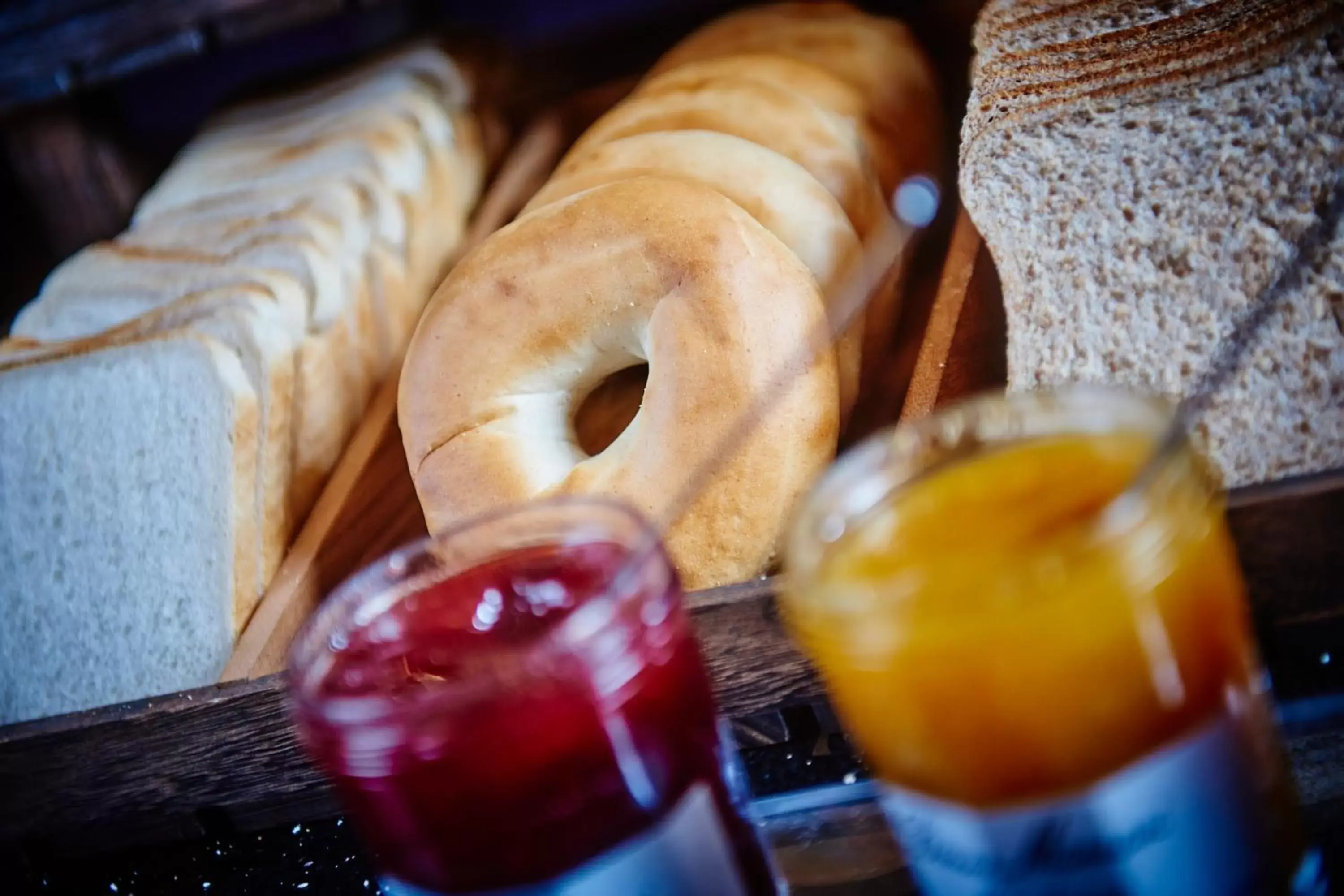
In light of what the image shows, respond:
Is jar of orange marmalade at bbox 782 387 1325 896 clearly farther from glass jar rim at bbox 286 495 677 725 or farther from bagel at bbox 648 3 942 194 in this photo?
bagel at bbox 648 3 942 194

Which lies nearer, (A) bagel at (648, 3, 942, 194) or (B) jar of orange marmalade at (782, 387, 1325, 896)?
(B) jar of orange marmalade at (782, 387, 1325, 896)

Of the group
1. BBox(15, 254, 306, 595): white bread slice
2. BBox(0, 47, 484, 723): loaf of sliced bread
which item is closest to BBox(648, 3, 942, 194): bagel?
BBox(0, 47, 484, 723): loaf of sliced bread

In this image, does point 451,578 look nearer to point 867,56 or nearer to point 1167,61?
point 1167,61

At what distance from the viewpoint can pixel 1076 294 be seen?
0.89 m

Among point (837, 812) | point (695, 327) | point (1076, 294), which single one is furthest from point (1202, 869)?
point (695, 327)

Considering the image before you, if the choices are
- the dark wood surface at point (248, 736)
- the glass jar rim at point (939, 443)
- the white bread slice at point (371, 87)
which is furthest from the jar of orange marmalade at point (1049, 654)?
the white bread slice at point (371, 87)

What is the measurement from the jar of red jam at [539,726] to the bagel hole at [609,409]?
0.60 metres

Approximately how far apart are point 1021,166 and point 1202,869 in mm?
566

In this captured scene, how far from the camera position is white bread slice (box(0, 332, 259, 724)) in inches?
45.5

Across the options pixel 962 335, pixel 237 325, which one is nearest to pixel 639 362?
pixel 962 335

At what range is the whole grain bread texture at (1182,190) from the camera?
30.0 inches

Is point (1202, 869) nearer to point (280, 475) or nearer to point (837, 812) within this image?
point (837, 812)

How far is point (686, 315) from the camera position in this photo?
100 centimetres

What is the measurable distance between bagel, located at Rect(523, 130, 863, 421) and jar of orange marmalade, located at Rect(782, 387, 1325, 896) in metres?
0.57
